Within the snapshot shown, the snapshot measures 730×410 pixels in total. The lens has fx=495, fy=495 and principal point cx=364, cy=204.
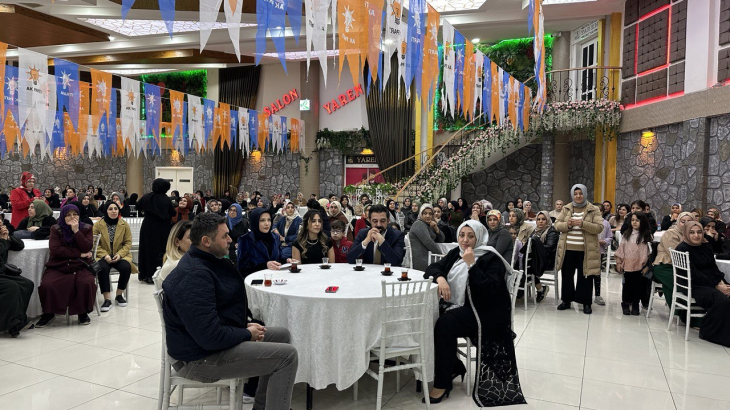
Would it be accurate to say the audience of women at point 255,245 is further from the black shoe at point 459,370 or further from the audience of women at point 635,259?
the audience of women at point 635,259

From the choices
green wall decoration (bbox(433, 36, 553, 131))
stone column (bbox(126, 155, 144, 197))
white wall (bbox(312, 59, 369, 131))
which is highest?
green wall decoration (bbox(433, 36, 553, 131))

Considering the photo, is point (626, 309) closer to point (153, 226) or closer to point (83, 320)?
point (83, 320)

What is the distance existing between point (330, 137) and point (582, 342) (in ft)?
46.6

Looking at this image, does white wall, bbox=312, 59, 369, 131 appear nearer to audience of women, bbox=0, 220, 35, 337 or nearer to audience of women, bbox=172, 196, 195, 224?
audience of women, bbox=172, 196, 195, 224

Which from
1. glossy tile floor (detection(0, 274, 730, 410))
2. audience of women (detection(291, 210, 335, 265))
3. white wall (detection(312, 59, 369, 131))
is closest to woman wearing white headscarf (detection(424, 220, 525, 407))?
glossy tile floor (detection(0, 274, 730, 410))

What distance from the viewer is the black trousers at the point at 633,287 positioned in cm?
600

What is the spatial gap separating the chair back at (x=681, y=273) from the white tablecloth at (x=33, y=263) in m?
6.63

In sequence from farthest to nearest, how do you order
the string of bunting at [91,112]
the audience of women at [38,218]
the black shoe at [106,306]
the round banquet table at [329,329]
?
the string of bunting at [91,112] < the audience of women at [38,218] < the black shoe at [106,306] < the round banquet table at [329,329]

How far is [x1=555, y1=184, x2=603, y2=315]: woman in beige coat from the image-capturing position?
5984mm

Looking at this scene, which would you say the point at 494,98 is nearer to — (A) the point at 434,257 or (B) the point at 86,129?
(A) the point at 434,257

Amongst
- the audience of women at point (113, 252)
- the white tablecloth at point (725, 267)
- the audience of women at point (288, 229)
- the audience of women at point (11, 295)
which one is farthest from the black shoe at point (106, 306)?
the white tablecloth at point (725, 267)

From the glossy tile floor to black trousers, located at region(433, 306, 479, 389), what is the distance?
19 cm

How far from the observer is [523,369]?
4.10 m

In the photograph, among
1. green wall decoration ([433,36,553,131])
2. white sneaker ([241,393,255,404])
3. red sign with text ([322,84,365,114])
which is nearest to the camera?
white sneaker ([241,393,255,404])
